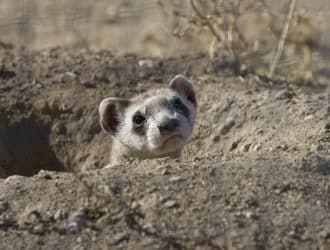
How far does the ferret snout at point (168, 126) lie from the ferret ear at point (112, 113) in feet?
1.86

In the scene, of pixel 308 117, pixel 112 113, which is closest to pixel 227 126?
pixel 308 117

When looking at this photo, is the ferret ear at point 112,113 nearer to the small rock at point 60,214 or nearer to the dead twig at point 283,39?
the dead twig at point 283,39

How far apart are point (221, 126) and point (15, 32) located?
111 inches

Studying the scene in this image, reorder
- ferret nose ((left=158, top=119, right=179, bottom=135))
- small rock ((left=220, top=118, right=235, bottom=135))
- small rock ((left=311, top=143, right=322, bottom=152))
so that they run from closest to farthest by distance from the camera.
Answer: small rock ((left=311, top=143, right=322, bottom=152)) < ferret nose ((left=158, top=119, right=179, bottom=135)) < small rock ((left=220, top=118, right=235, bottom=135))

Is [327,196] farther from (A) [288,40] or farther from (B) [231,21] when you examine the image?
(A) [288,40]

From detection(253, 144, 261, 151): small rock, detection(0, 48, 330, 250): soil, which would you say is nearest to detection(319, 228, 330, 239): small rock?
detection(0, 48, 330, 250): soil

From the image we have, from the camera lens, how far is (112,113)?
229 inches

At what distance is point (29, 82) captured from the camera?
6496mm

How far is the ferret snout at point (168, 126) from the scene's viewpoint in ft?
17.0

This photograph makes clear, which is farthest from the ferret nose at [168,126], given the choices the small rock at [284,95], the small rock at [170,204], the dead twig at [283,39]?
the dead twig at [283,39]

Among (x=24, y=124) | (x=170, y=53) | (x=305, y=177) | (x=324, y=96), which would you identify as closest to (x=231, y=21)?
(x=170, y=53)

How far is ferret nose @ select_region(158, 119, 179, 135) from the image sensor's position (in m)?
5.18

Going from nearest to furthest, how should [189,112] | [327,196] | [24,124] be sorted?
[327,196] < [189,112] < [24,124]

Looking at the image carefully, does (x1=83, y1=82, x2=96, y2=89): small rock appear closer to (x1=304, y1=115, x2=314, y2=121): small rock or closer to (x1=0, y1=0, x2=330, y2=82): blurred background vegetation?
(x1=0, y1=0, x2=330, y2=82): blurred background vegetation
